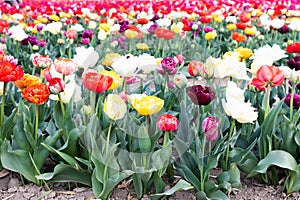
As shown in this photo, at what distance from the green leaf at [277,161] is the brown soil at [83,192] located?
6.5 inches

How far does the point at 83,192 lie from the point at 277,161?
92 cm

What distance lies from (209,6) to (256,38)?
230 cm

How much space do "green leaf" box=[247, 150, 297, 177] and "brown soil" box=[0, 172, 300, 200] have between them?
0.54 ft

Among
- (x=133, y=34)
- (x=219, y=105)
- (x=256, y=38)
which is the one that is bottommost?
(x=256, y=38)

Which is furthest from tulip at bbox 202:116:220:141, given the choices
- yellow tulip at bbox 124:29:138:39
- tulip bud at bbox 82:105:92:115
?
yellow tulip at bbox 124:29:138:39

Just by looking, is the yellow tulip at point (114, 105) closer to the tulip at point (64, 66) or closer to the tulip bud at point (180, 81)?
the tulip at point (64, 66)

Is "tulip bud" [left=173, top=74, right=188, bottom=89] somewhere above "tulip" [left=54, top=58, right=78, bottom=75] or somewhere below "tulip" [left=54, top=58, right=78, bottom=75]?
below

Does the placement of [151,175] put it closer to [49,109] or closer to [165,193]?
[165,193]

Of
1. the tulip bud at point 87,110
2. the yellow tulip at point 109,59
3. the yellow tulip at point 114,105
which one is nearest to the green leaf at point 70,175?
the tulip bud at point 87,110

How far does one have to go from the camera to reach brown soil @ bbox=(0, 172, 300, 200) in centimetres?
221

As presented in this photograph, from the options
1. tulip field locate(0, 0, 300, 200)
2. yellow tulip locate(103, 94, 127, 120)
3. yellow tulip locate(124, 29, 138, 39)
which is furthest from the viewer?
yellow tulip locate(124, 29, 138, 39)

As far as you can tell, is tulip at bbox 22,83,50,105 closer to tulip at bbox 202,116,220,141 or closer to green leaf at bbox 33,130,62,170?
green leaf at bbox 33,130,62,170

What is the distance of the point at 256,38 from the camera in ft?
19.4

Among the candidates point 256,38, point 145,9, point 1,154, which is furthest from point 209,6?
point 1,154
